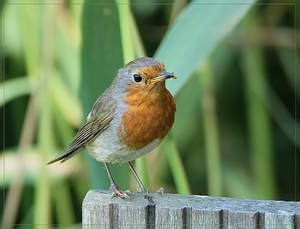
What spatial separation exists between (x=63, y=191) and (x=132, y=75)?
1.07 metres

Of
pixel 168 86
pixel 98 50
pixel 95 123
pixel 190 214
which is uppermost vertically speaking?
pixel 98 50

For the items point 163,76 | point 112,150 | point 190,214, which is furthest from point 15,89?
point 190,214

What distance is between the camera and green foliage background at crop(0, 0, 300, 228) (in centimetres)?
233

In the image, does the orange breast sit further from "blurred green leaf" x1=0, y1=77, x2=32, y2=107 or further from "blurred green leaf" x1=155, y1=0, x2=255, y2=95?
"blurred green leaf" x1=0, y1=77, x2=32, y2=107

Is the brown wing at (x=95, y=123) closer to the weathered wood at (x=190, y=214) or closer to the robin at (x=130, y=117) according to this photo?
the robin at (x=130, y=117)

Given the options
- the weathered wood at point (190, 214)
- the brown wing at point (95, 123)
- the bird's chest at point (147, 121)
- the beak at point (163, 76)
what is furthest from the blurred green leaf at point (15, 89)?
the weathered wood at point (190, 214)

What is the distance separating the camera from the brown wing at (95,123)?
2.52 metres

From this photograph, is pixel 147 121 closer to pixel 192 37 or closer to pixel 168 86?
pixel 168 86

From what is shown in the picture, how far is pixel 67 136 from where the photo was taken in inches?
125

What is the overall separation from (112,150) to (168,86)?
0.97 feet

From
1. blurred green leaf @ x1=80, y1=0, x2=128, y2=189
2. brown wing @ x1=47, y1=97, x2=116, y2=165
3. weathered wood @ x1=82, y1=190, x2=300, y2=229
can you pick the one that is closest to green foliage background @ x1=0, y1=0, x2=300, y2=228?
blurred green leaf @ x1=80, y1=0, x2=128, y2=189

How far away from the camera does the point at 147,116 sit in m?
2.37

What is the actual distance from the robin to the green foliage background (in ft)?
0.15

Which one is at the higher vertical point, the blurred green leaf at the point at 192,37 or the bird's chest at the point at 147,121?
the blurred green leaf at the point at 192,37
